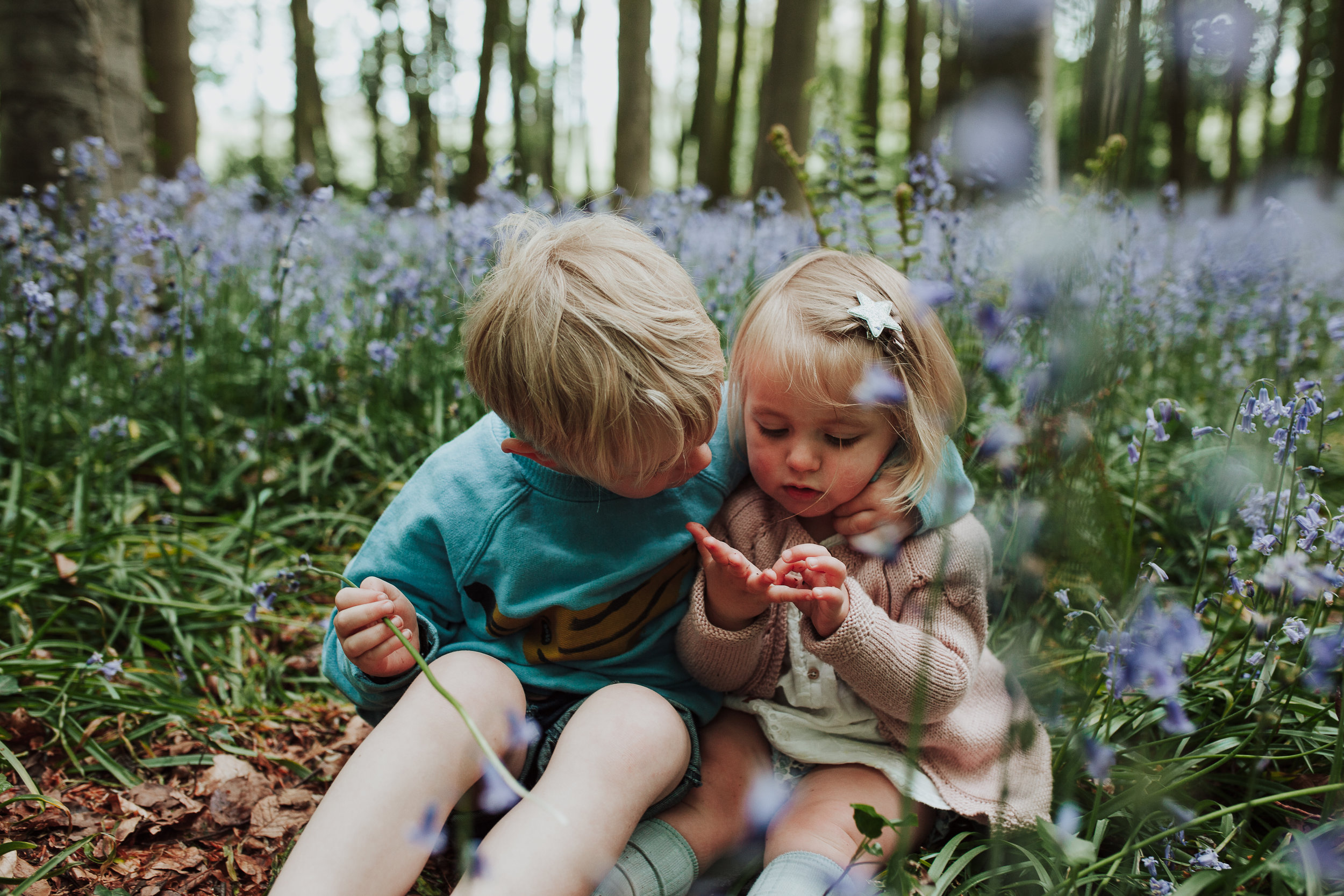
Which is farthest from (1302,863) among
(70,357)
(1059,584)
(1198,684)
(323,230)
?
(323,230)

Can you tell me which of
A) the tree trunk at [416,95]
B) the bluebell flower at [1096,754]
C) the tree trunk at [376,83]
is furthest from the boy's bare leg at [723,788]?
the tree trunk at [376,83]

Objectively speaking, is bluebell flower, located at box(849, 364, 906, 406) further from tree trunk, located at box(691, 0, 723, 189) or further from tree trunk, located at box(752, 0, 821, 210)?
tree trunk, located at box(691, 0, 723, 189)

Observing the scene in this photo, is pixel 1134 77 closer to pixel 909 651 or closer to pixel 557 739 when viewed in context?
pixel 909 651

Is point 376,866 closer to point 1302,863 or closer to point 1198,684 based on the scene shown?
point 1302,863

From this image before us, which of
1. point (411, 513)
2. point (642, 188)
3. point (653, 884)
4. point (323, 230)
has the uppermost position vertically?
point (642, 188)

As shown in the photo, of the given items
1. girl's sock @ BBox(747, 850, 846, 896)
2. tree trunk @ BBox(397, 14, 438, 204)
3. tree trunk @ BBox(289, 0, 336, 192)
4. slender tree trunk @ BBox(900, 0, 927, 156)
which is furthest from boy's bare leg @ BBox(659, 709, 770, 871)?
tree trunk @ BBox(397, 14, 438, 204)

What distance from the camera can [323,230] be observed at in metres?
4.35

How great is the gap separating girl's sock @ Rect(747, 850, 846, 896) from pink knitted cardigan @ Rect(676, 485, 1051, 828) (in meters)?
0.28

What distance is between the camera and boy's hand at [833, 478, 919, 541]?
1.49 m

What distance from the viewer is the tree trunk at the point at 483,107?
1059 centimetres

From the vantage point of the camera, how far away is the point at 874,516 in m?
1.49

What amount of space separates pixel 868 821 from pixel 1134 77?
31.8 inches

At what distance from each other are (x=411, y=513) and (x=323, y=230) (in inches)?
134

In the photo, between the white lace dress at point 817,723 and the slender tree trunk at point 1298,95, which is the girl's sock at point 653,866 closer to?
the white lace dress at point 817,723
